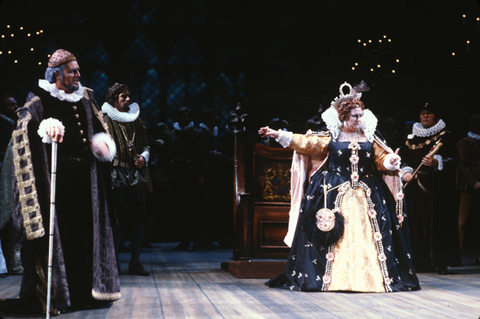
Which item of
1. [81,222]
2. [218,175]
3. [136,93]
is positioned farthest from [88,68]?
[81,222]

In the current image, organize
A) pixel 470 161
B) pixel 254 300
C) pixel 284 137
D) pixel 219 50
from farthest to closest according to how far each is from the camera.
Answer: pixel 219 50, pixel 470 161, pixel 284 137, pixel 254 300

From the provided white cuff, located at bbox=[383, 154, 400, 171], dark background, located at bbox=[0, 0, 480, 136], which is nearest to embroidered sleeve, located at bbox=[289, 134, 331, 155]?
white cuff, located at bbox=[383, 154, 400, 171]

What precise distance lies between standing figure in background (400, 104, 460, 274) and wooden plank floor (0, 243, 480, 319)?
1.14 ft

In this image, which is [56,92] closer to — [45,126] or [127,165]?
[45,126]

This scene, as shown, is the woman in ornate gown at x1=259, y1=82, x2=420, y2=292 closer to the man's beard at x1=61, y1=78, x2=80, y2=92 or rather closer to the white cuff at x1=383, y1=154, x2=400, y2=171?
the white cuff at x1=383, y1=154, x2=400, y2=171

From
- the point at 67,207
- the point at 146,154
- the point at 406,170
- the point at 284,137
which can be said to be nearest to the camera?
the point at 67,207

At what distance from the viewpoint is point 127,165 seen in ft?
15.8

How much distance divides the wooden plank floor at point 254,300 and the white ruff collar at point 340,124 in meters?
1.29

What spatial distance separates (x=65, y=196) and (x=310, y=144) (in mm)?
2017

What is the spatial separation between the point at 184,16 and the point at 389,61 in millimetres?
3961

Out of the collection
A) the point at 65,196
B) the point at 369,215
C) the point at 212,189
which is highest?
the point at 212,189

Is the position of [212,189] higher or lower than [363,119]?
lower

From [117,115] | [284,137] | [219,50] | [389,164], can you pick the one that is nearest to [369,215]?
[389,164]

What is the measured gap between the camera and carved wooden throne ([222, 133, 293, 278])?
16.3 feet
